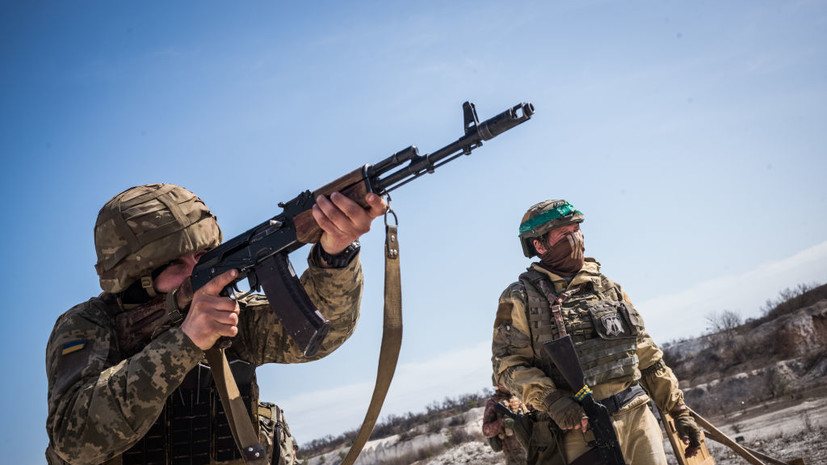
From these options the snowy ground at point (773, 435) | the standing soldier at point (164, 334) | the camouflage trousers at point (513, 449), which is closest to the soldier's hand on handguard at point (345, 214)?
the standing soldier at point (164, 334)

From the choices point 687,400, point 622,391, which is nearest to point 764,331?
point 687,400

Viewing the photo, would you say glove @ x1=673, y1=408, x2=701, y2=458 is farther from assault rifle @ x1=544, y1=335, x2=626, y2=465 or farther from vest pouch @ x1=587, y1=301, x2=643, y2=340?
assault rifle @ x1=544, y1=335, x2=626, y2=465

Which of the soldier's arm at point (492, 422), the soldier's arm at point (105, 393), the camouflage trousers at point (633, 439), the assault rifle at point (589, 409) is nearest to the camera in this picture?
the soldier's arm at point (105, 393)

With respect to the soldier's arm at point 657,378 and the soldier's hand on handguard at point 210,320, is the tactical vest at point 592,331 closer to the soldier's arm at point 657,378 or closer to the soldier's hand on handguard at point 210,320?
the soldier's arm at point 657,378

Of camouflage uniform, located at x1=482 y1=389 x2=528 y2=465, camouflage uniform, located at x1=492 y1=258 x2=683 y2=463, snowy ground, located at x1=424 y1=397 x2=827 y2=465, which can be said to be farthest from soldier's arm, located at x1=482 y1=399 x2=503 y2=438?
snowy ground, located at x1=424 y1=397 x2=827 y2=465

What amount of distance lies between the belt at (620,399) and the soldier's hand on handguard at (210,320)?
123 inches

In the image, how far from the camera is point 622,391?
15.8ft

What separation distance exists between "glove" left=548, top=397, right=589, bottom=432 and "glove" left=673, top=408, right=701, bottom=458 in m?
1.19

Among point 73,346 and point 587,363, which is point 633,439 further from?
point 73,346

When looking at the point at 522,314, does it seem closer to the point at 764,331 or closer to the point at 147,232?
the point at 147,232

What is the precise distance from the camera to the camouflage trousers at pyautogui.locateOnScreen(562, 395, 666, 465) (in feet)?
15.4

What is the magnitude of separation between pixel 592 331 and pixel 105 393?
3652 mm

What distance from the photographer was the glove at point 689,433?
5.10 metres

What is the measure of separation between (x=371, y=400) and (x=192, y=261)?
1.37 m
